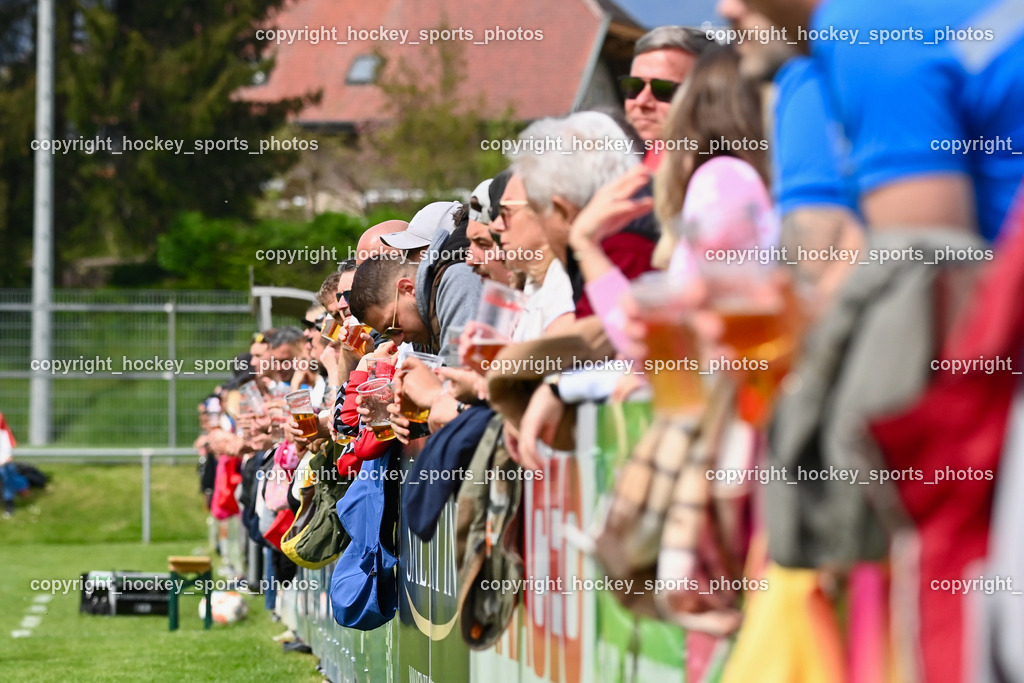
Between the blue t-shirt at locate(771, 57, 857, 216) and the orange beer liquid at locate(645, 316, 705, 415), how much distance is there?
1.37 feet

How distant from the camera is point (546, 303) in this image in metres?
4.64

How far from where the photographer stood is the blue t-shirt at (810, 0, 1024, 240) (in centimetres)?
254

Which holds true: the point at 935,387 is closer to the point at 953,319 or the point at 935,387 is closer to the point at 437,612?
the point at 953,319

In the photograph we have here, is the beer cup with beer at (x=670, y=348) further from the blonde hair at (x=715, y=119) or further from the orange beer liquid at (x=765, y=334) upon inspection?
the blonde hair at (x=715, y=119)

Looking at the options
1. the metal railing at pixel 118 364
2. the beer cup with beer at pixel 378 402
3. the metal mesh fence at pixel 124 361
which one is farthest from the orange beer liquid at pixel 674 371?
the metal mesh fence at pixel 124 361

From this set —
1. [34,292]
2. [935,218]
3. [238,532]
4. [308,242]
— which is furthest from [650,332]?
[308,242]

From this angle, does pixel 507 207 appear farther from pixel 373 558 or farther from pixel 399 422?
pixel 373 558

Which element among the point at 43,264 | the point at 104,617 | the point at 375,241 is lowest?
the point at 104,617

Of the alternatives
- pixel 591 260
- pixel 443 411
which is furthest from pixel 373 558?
pixel 591 260

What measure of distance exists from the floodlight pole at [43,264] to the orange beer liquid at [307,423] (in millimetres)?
21117

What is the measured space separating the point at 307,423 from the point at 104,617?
741 cm

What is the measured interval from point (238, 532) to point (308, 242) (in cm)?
2063

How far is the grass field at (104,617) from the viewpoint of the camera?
10.9 m

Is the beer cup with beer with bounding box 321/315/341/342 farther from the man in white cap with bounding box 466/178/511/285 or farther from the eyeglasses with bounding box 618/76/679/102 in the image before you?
the eyeglasses with bounding box 618/76/679/102
